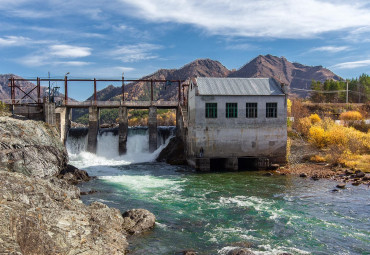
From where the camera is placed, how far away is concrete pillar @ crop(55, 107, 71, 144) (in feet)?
149

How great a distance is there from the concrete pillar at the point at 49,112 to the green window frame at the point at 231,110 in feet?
83.1

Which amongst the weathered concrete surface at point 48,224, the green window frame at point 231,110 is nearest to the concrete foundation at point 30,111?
the green window frame at point 231,110

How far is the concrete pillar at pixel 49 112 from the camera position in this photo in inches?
1769

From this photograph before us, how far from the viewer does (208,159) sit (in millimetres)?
34250

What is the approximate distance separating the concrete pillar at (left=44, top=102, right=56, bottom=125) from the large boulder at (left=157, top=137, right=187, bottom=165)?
1593 centimetres

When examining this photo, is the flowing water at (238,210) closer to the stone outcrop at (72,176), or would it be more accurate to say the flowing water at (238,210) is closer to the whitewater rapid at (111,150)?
the stone outcrop at (72,176)

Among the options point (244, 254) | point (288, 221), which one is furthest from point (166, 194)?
point (244, 254)

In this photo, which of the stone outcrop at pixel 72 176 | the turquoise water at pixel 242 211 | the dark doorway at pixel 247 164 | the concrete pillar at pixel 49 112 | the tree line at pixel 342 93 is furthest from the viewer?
the tree line at pixel 342 93

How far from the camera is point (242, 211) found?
770 inches

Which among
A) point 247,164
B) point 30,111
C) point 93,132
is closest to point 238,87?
point 247,164

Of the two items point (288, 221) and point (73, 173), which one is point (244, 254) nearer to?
point (288, 221)

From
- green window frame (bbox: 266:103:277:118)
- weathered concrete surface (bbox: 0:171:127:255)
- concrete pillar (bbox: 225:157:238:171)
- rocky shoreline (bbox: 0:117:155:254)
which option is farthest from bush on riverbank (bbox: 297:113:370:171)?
weathered concrete surface (bbox: 0:171:127:255)

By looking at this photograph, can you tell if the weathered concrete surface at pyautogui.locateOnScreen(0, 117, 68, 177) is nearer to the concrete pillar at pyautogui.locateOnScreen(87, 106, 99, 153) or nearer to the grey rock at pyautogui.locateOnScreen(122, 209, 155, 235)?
the grey rock at pyautogui.locateOnScreen(122, 209, 155, 235)

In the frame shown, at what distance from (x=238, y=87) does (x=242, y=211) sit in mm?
18829
